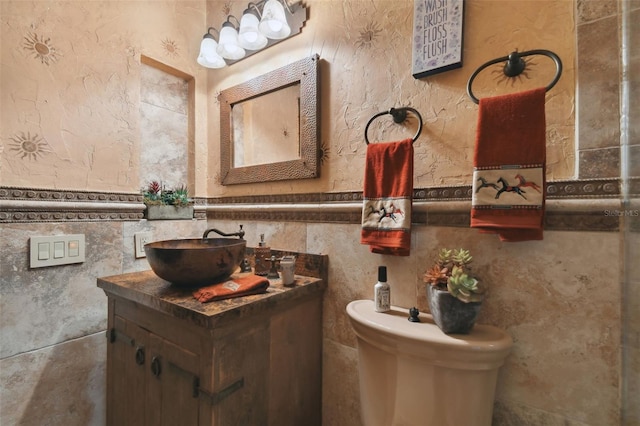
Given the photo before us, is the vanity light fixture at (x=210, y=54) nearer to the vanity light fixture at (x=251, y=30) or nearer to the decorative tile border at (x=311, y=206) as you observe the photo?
the vanity light fixture at (x=251, y=30)

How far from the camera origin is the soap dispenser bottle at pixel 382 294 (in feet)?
2.83

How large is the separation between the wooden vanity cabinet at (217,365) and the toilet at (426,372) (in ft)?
0.86

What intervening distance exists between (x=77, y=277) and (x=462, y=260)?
4.52ft

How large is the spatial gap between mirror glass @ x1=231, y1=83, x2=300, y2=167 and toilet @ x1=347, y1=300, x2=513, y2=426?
0.77 meters

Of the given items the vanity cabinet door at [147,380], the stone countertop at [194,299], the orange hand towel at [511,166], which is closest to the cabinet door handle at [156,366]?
the vanity cabinet door at [147,380]

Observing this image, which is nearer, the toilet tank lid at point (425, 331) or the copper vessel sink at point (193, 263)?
the toilet tank lid at point (425, 331)

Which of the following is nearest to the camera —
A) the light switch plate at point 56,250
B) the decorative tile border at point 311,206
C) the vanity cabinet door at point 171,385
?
Result: the decorative tile border at point 311,206

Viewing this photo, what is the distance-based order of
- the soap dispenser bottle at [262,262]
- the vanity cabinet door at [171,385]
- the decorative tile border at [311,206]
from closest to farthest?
the decorative tile border at [311,206]
the vanity cabinet door at [171,385]
the soap dispenser bottle at [262,262]

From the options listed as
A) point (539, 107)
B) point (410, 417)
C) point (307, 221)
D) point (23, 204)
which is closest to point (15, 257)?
point (23, 204)

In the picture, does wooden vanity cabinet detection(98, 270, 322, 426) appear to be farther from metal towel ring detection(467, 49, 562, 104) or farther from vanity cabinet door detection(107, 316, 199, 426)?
metal towel ring detection(467, 49, 562, 104)

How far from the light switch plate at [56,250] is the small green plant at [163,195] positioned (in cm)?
29

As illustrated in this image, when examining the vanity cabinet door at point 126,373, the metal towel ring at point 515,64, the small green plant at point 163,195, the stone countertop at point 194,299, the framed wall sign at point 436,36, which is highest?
the framed wall sign at point 436,36

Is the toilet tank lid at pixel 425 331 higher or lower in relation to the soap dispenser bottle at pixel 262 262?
lower

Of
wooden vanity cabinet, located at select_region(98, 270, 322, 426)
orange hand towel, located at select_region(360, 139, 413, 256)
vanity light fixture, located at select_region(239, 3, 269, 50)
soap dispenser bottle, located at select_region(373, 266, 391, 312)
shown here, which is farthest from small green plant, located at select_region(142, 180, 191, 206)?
soap dispenser bottle, located at select_region(373, 266, 391, 312)
